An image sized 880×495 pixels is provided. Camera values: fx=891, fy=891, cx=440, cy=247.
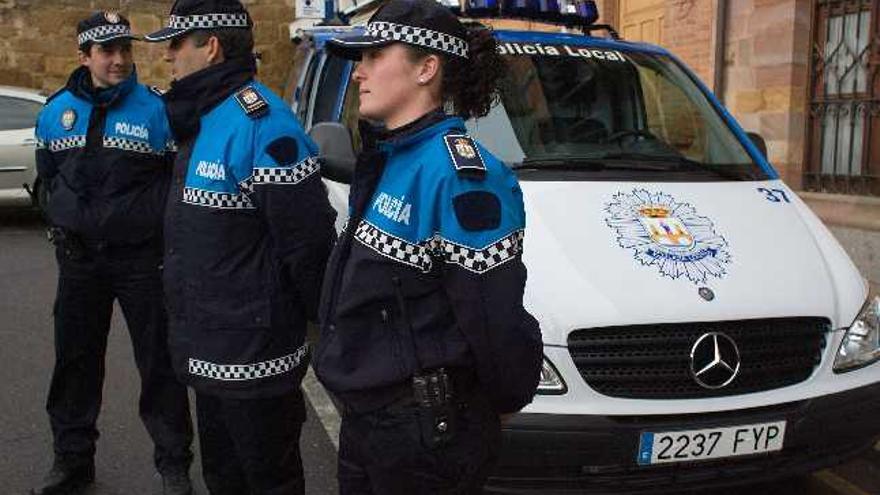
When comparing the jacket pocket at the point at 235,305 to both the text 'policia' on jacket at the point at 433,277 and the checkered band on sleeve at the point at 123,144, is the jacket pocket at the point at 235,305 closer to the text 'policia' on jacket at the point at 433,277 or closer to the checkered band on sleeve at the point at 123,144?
the text 'policia' on jacket at the point at 433,277

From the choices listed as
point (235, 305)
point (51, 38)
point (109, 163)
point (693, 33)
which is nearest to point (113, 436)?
point (109, 163)

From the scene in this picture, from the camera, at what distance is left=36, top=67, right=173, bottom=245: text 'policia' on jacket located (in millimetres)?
3330

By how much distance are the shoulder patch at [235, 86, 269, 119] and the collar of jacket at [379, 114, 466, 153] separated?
0.70 m

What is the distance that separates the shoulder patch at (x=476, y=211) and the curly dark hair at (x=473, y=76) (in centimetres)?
28

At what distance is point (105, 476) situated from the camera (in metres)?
3.66

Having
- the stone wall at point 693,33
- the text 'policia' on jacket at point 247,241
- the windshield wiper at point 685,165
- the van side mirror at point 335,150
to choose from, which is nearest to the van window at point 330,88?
the van side mirror at point 335,150

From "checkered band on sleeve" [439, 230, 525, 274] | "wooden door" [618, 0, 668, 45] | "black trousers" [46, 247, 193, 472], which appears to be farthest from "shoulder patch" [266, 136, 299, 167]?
"wooden door" [618, 0, 668, 45]

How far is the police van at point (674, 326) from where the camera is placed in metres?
2.87

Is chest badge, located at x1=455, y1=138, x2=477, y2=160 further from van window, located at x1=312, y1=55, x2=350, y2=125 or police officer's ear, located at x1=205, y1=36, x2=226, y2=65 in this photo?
van window, located at x1=312, y1=55, x2=350, y2=125

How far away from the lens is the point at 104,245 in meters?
3.35

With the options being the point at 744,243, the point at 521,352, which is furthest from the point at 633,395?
the point at 521,352

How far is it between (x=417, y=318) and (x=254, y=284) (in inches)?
31.7

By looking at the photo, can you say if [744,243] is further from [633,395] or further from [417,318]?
[417,318]

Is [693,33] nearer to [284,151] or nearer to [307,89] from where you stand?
[307,89]
